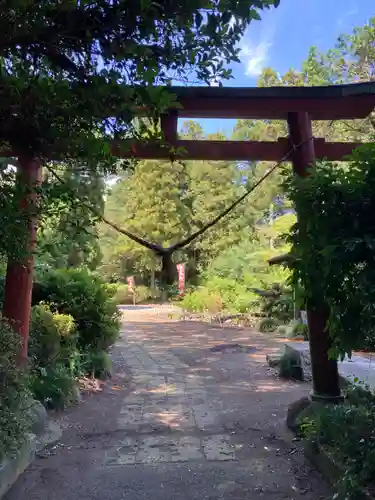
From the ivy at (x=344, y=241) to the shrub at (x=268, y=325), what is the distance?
10794 mm

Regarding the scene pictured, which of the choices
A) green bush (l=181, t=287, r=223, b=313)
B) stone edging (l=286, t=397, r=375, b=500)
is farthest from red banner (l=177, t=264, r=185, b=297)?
stone edging (l=286, t=397, r=375, b=500)

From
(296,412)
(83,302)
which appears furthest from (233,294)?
(296,412)

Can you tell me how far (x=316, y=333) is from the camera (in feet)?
14.8

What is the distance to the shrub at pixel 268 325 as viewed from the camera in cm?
1366

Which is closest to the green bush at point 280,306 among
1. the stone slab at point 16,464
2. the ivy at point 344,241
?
the stone slab at point 16,464

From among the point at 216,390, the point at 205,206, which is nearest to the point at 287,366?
the point at 216,390

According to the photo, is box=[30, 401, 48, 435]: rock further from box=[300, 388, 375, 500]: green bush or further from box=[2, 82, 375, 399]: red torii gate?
box=[300, 388, 375, 500]: green bush

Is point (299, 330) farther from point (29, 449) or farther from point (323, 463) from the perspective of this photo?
point (29, 449)

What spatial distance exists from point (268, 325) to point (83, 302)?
785cm

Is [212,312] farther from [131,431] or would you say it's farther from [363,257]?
[363,257]

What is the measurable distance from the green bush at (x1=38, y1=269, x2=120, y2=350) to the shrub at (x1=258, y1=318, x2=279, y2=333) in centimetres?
704

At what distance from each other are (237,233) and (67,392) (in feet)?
62.3

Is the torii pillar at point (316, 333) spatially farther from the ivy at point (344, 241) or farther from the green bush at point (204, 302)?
the green bush at point (204, 302)

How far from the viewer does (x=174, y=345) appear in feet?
37.1
